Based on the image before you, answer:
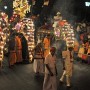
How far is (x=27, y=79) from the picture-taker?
17312 mm

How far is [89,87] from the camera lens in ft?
51.3

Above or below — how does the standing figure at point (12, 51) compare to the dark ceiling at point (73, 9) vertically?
below

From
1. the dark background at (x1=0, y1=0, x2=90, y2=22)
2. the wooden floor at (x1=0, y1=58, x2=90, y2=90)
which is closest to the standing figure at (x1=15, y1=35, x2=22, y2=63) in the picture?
the wooden floor at (x1=0, y1=58, x2=90, y2=90)

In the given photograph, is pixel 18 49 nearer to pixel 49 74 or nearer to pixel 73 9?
pixel 49 74

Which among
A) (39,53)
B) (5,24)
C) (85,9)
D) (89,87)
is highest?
(85,9)

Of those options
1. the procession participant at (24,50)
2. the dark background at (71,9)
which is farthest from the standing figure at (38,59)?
the dark background at (71,9)

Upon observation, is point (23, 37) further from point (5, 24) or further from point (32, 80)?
point (32, 80)

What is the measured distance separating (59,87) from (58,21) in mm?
11138

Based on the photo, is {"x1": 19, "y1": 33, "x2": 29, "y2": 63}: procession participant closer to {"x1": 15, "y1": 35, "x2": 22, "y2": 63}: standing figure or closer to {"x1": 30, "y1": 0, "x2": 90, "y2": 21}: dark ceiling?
{"x1": 15, "y1": 35, "x2": 22, "y2": 63}: standing figure

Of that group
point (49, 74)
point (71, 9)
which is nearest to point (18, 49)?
point (49, 74)

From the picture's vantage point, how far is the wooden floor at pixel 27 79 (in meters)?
15.4

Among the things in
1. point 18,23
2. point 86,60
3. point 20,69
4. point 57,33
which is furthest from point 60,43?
point 20,69

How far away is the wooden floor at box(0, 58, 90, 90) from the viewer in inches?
607

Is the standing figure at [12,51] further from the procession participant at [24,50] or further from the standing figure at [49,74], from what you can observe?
the standing figure at [49,74]
